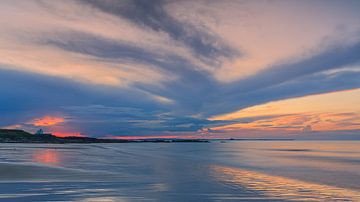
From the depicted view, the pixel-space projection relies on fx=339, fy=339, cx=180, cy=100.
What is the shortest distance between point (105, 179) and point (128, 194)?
625cm

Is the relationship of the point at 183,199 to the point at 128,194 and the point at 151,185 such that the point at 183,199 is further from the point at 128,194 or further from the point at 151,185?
the point at 151,185

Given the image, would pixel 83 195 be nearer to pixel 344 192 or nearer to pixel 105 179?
pixel 105 179

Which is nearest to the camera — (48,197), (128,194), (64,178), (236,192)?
(48,197)

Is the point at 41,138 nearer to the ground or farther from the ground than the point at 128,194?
farther from the ground

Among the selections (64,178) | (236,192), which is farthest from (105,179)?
(236,192)

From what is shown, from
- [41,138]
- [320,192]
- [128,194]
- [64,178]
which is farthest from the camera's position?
[41,138]

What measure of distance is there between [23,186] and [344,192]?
61.2 feet

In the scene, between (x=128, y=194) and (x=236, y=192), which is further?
(x=236, y=192)

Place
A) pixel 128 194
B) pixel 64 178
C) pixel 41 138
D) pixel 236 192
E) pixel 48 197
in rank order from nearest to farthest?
pixel 48 197, pixel 128 194, pixel 236 192, pixel 64 178, pixel 41 138

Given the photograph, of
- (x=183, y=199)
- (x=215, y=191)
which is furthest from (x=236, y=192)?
(x=183, y=199)

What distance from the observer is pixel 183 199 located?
53.4 feet

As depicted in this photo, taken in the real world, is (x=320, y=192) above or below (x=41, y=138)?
below

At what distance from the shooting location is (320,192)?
19.8 metres

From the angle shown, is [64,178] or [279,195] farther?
[64,178]
